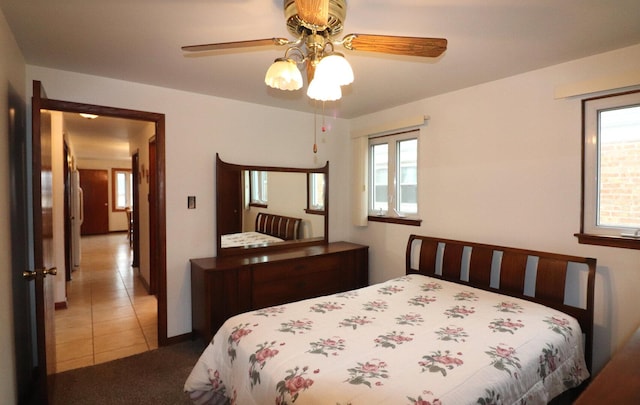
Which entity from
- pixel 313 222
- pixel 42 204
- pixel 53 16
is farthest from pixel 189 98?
pixel 313 222

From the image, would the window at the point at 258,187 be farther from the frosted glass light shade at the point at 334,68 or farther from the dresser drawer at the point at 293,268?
the frosted glass light shade at the point at 334,68

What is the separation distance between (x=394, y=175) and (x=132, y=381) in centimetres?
286

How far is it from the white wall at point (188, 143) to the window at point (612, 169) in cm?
258

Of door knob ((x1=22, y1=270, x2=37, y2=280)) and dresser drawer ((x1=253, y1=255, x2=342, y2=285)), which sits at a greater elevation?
door knob ((x1=22, y1=270, x2=37, y2=280))

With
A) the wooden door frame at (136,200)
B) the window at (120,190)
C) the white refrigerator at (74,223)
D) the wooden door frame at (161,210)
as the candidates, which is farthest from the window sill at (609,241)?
the window at (120,190)

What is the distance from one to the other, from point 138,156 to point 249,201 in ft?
8.71

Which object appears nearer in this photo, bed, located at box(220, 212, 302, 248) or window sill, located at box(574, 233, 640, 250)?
window sill, located at box(574, 233, 640, 250)

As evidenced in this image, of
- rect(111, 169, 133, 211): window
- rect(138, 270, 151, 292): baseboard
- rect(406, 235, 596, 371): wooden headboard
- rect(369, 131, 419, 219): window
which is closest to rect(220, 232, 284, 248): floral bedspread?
rect(369, 131, 419, 219): window

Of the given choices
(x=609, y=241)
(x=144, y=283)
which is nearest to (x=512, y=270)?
(x=609, y=241)

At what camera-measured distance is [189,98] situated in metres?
2.97

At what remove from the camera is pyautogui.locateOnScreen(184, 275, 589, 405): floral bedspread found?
1278 millimetres

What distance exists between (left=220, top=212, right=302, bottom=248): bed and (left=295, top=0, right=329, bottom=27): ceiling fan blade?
2.43 metres

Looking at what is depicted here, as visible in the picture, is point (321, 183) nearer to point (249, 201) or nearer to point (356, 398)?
point (249, 201)

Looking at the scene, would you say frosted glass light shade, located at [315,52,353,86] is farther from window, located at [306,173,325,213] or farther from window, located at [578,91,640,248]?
window, located at [306,173,325,213]
